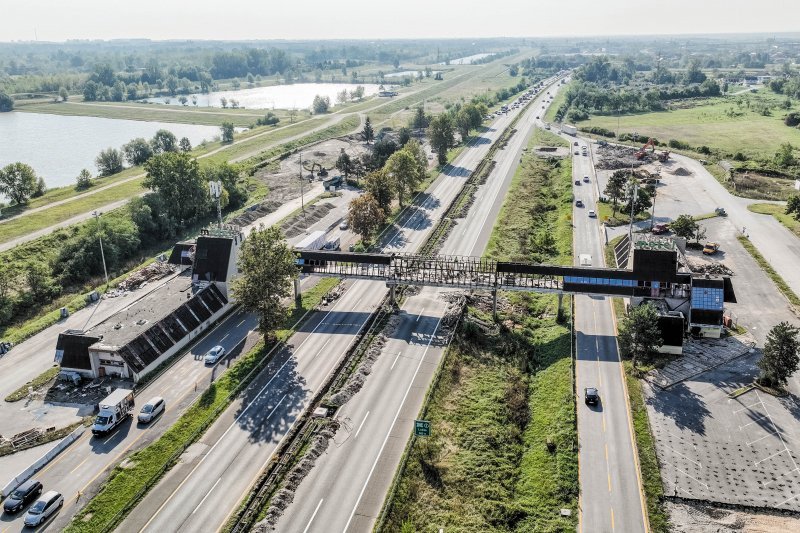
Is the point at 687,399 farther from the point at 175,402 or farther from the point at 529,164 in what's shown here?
the point at 529,164

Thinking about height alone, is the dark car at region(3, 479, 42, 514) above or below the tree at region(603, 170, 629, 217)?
below

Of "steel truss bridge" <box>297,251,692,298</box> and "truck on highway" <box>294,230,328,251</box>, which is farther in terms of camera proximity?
"truck on highway" <box>294,230,328,251</box>

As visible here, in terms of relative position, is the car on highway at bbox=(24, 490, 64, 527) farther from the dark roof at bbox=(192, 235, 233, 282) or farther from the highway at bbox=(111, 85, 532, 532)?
the dark roof at bbox=(192, 235, 233, 282)

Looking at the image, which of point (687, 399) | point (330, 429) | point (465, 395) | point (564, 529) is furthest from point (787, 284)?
point (330, 429)

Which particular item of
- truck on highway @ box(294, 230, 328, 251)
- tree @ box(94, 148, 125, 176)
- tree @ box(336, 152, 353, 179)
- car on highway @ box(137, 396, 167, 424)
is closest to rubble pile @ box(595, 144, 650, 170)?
tree @ box(336, 152, 353, 179)

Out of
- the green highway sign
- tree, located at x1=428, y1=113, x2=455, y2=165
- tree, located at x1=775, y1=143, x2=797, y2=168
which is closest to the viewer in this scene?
the green highway sign

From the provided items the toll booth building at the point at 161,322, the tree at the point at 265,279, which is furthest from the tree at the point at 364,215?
the tree at the point at 265,279

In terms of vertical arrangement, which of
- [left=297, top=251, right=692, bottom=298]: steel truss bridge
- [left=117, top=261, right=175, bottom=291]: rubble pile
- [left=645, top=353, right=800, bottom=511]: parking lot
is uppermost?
[left=297, top=251, right=692, bottom=298]: steel truss bridge

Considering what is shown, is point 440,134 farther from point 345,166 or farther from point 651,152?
point 651,152

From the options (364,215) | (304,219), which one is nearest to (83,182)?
(304,219)
